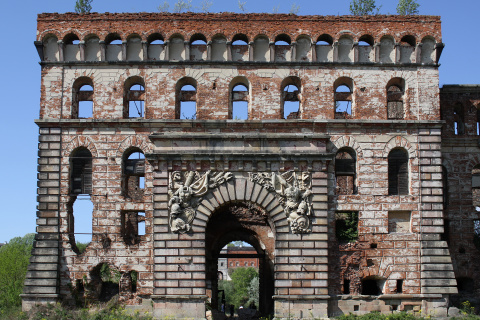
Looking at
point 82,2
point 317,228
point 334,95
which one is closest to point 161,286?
point 317,228

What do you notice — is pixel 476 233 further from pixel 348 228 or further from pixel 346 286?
pixel 346 286

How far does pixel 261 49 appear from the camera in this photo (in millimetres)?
28031

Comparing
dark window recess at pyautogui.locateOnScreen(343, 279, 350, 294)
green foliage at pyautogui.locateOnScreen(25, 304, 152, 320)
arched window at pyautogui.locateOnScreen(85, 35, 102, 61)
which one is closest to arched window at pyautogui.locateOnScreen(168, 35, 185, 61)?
arched window at pyautogui.locateOnScreen(85, 35, 102, 61)

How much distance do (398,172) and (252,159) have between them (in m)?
6.57

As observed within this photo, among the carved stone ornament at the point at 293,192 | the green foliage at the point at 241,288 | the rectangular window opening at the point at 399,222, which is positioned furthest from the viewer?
the green foliage at the point at 241,288

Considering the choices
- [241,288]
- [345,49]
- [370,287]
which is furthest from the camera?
[241,288]

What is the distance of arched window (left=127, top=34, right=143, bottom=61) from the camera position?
2788 centimetres

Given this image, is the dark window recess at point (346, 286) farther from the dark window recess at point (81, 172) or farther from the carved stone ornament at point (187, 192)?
the dark window recess at point (81, 172)

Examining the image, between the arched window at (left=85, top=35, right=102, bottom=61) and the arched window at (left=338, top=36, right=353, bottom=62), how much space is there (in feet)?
34.5

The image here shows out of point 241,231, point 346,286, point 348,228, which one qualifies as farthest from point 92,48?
point 346,286

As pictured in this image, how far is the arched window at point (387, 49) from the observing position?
2803cm

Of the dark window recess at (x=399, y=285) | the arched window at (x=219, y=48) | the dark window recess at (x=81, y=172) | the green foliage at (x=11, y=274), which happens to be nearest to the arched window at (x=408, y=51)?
the arched window at (x=219, y=48)

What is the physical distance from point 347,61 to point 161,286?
40.6 feet

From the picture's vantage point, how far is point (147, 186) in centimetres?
2678
